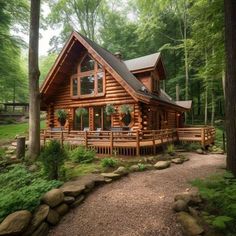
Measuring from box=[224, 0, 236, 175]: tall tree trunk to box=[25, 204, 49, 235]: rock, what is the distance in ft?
16.2

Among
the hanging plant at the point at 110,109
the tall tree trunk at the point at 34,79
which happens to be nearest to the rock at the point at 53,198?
the tall tree trunk at the point at 34,79

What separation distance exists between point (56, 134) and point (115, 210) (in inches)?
380

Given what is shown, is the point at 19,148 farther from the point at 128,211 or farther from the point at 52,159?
the point at 128,211

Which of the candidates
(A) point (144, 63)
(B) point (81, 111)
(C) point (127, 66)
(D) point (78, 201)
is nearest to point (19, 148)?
(D) point (78, 201)

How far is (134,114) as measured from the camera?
13.7 meters

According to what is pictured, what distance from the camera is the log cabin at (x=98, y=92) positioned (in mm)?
13648

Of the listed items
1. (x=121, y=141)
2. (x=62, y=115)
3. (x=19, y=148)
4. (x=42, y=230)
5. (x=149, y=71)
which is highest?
(x=149, y=71)

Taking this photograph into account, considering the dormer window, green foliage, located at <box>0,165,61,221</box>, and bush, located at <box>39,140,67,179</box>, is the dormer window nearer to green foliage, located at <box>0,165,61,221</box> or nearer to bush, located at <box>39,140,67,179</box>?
bush, located at <box>39,140,67,179</box>

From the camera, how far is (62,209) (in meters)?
4.95

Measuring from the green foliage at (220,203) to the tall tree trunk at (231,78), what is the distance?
1.80m

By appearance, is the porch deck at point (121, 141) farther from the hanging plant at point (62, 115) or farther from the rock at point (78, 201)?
the rock at point (78, 201)

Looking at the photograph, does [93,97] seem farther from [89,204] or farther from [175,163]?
[89,204]

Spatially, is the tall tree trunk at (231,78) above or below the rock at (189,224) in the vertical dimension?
above

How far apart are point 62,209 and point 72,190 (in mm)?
650
